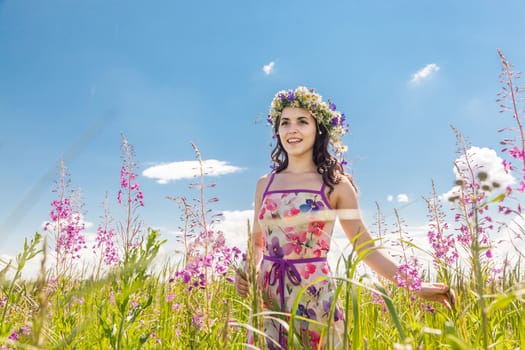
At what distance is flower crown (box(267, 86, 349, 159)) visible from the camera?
4355mm

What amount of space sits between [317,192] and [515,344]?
176 cm

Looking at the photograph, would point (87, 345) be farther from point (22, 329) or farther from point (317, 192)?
point (317, 192)

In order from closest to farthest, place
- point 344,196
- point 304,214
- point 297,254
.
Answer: point 297,254 < point 304,214 < point 344,196

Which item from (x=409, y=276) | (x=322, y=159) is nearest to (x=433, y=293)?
(x=409, y=276)

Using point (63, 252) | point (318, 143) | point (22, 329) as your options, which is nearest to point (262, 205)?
point (318, 143)

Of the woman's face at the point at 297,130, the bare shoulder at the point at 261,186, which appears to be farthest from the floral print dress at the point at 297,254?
the woman's face at the point at 297,130

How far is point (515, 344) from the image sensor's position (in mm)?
2529

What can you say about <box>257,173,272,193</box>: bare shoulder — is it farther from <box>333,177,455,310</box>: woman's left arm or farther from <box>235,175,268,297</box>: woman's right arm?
<box>333,177,455,310</box>: woman's left arm

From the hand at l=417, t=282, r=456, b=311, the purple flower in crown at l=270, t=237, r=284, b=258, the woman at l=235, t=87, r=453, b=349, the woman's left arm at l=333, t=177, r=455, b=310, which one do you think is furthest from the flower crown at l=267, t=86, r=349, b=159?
the hand at l=417, t=282, r=456, b=311

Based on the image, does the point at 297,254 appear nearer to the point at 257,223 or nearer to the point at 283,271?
the point at 283,271

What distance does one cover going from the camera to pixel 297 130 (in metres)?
4.07

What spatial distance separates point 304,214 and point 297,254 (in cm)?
34

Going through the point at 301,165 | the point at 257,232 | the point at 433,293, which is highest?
the point at 301,165

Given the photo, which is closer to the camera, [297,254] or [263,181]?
[297,254]
